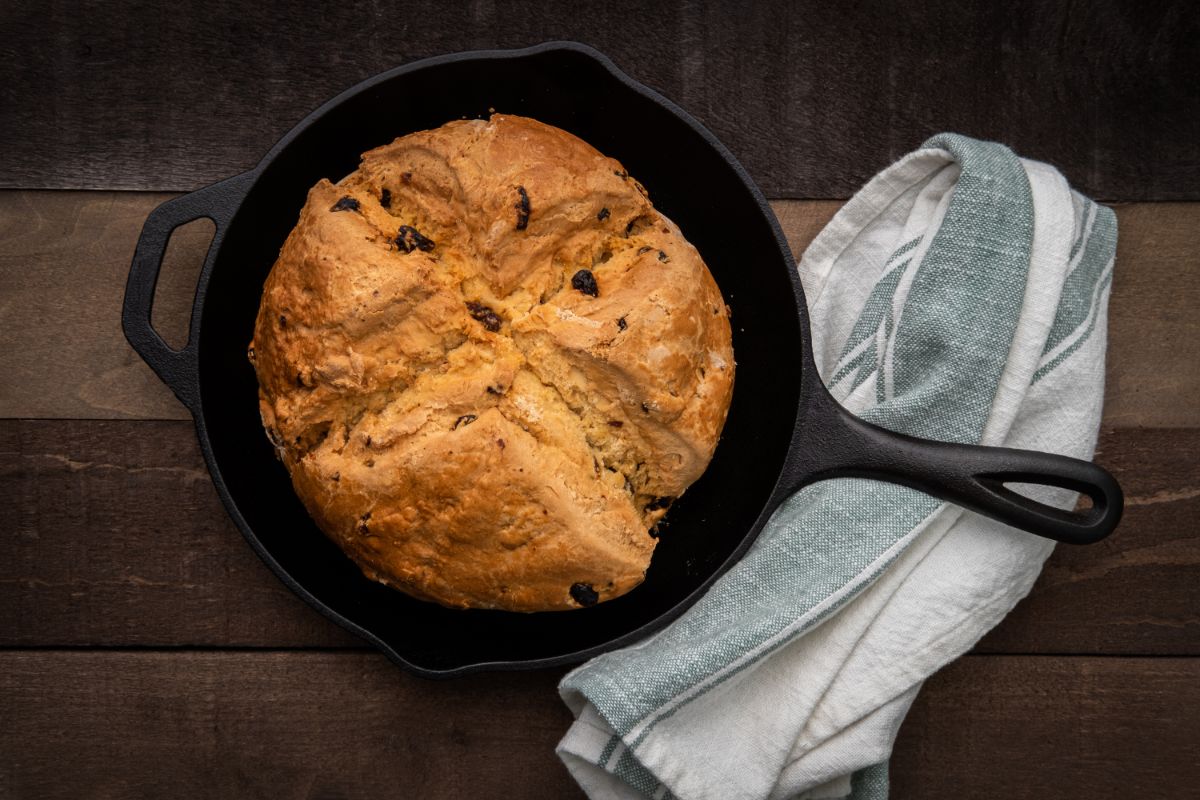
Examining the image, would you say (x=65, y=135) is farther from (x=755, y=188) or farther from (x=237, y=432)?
(x=755, y=188)

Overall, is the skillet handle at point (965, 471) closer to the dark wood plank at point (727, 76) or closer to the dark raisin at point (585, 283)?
the dark raisin at point (585, 283)

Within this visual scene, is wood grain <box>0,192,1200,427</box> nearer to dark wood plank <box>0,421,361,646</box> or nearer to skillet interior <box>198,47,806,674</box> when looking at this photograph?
dark wood plank <box>0,421,361,646</box>

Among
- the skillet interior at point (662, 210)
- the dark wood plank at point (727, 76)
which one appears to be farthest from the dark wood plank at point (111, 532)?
the dark wood plank at point (727, 76)

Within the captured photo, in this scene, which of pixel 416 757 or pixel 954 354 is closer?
pixel 954 354

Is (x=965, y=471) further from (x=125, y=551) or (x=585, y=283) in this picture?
(x=125, y=551)

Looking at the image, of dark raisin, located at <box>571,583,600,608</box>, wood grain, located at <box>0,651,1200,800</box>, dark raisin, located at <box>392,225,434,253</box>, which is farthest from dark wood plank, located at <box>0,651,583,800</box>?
dark raisin, located at <box>392,225,434,253</box>

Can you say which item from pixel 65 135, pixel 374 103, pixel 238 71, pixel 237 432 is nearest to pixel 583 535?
pixel 237 432

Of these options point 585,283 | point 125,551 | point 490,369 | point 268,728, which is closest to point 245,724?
point 268,728
